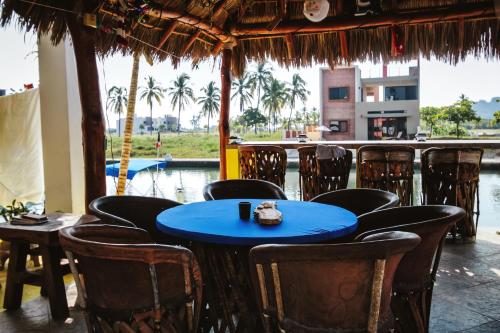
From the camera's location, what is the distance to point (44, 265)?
270 cm

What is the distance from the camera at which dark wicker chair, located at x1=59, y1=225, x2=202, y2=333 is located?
1.52m

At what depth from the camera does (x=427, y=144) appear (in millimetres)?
4617

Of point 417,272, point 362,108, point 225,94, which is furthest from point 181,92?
point 417,272

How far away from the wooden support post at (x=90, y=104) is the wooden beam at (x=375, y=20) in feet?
8.25

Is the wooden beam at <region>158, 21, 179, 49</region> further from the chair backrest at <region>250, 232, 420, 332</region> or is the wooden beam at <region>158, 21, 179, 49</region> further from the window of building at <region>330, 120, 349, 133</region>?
the window of building at <region>330, 120, 349, 133</region>

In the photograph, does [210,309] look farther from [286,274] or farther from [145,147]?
[145,147]

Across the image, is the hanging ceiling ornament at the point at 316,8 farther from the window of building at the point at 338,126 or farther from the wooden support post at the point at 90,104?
the window of building at the point at 338,126

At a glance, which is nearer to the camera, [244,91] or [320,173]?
[320,173]

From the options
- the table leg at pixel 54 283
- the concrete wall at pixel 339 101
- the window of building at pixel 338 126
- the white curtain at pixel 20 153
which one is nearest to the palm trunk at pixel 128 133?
the white curtain at pixel 20 153

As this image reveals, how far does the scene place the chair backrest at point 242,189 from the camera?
3234 mm

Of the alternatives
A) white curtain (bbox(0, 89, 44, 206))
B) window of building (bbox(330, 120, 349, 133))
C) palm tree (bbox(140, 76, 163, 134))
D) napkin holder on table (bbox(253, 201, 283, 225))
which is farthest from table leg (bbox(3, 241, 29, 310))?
palm tree (bbox(140, 76, 163, 134))

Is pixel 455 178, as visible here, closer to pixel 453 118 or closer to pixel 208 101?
pixel 453 118

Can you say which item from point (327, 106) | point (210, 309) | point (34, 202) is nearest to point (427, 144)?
point (210, 309)

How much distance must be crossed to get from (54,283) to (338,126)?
27.9m
